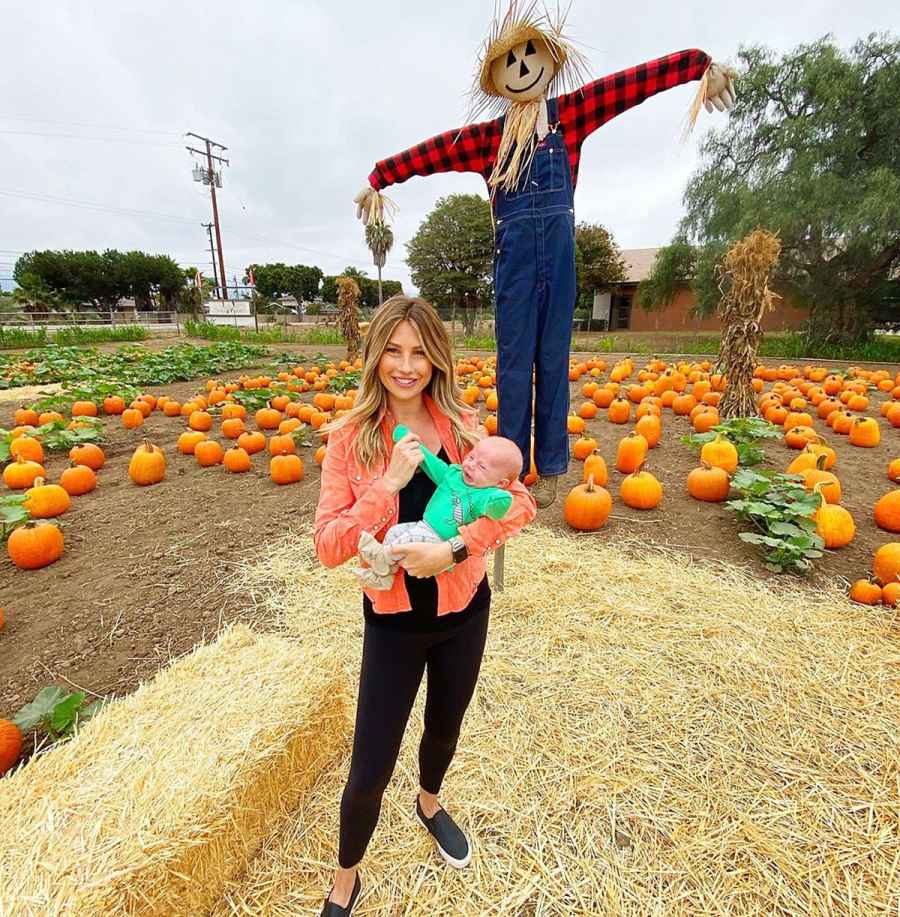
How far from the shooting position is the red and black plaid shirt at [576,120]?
2.11 m

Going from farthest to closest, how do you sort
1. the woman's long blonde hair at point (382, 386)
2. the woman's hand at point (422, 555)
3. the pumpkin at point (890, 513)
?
the pumpkin at point (890, 513), the woman's long blonde hair at point (382, 386), the woman's hand at point (422, 555)

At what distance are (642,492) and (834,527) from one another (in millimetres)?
1340

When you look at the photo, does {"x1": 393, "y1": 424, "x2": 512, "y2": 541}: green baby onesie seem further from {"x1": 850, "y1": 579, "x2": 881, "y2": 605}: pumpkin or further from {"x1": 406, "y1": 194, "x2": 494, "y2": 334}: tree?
{"x1": 406, "y1": 194, "x2": 494, "y2": 334}: tree

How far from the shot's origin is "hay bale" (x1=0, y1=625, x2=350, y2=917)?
1.27 metres

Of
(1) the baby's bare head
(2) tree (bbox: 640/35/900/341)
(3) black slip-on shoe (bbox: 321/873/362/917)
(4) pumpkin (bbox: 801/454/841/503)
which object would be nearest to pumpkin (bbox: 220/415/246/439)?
(3) black slip-on shoe (bbox: 321/873/362/917)

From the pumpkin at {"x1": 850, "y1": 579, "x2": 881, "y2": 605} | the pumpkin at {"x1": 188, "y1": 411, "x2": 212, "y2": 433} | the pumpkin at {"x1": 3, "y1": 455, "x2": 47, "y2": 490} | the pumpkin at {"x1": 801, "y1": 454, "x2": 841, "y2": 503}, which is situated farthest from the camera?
the pumpkin at {"x1": 188, "y1": 411, "x2": 212, "y2": 433}

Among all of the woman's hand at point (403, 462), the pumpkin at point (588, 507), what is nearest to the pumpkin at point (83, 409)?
the pumpkin at point (588, 507)

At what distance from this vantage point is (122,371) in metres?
10.7

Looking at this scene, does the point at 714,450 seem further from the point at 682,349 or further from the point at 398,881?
the point at 682,349

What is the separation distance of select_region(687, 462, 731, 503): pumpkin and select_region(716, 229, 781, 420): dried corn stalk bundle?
2.29 meters

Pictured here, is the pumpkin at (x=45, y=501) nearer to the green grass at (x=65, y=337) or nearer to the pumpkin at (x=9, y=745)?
the pumpkin at (x=9, y=745)

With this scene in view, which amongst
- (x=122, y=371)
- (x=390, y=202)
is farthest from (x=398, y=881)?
(x=122, y=371)

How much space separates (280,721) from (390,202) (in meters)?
2.49

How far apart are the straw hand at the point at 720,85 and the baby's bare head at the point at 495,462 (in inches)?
78.8
